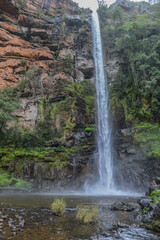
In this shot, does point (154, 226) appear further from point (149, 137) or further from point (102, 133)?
point (102, 133)

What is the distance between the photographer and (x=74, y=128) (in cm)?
1922

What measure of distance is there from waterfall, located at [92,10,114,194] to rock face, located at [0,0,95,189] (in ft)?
3.79

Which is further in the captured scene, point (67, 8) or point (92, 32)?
point (67, 8)

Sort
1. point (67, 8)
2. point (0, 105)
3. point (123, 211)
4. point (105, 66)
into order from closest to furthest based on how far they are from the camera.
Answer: point (123, 211) < point (0, 105) < point (105, 66) < point (67, 8)

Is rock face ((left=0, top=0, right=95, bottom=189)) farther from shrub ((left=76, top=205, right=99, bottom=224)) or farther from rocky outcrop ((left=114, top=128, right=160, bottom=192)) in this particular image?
shrub ((left=76, top=205, right=99, bottom=224))

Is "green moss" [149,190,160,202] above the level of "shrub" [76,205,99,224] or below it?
above

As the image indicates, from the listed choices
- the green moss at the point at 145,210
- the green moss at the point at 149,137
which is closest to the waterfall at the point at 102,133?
the green moss at the point at 149,137

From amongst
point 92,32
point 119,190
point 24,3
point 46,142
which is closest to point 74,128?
point 46,142

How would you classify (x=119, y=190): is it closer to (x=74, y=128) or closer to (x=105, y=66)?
(x=74, y=128)

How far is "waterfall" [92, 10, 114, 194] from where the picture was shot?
17.3 m

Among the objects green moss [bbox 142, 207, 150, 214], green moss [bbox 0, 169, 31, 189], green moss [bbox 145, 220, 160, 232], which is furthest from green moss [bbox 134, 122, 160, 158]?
green moss [bbox 145, 220, 160, 232]

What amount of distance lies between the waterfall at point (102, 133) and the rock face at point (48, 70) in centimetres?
116

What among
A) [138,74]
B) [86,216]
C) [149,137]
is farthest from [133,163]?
[86,216]

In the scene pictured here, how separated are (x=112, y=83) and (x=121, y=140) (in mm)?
10016
